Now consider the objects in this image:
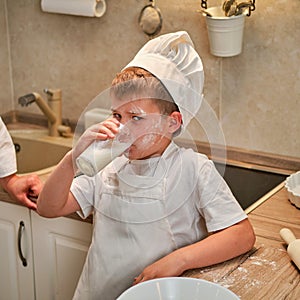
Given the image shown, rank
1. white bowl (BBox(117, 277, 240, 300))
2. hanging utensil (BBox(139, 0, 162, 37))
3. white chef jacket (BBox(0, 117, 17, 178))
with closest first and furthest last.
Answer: white bowl (BBox(117, 277, 240, 300)), white chef jacket (BBox(0, 117, 17, 178)), hanging utensil (BBox(139, 0, 162, 37))

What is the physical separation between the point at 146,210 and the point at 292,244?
33 centimetres

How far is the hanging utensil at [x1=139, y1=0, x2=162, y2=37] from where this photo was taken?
7.35ft

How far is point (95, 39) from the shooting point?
243cm

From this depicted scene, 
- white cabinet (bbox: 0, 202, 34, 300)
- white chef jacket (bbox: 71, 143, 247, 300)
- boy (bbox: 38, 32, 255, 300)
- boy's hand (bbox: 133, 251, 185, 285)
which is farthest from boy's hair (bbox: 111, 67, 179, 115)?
white cabinet (bbox: 0, 202, 34, 300)

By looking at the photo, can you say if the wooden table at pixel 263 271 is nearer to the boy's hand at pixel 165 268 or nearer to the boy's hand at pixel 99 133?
the boy's hand at pixel 165 268

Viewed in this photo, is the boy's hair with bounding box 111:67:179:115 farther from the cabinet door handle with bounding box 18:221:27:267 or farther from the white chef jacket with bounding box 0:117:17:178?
the cabinet door handle with bounding box 18:221:27:267

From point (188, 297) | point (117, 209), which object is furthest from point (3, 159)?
point (188, 297)

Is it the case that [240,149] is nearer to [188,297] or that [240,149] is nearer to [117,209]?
[117,209]

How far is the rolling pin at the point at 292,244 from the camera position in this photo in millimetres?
1536

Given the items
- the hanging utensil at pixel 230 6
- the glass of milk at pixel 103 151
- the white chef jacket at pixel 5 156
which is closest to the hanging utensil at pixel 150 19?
the hanging utensil at pixel 230 6

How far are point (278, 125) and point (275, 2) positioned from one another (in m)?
0.37

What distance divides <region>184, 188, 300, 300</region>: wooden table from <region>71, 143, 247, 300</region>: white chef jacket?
0.09m

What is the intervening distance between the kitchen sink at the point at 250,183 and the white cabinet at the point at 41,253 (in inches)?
17.6

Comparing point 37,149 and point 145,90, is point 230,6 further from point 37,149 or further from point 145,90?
point 37,149
